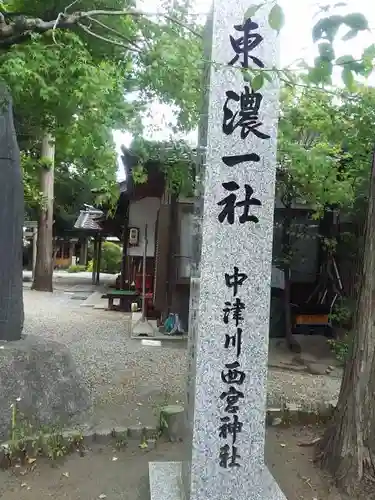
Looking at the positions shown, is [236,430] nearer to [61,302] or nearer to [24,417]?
[24,417]

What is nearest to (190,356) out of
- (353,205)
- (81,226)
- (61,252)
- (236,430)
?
(236,430)

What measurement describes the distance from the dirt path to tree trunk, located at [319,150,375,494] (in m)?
0.21

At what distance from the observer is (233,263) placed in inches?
126

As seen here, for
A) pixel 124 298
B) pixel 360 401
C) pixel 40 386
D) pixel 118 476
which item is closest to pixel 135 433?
pixel 118 476

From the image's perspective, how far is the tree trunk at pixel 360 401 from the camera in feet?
12.0

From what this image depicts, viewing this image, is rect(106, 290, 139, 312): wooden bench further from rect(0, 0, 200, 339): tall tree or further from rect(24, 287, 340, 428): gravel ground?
rect(0, 0, 200, 339): tall tree

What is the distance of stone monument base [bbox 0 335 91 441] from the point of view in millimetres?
4617

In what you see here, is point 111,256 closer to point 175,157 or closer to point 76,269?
point 76,269

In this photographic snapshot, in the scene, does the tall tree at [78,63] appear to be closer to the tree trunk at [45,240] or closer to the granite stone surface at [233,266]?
the granite stone surface at [233,266]

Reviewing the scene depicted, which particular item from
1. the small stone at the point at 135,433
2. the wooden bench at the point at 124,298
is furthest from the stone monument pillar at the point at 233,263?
the wooden bench at the point at 124,298

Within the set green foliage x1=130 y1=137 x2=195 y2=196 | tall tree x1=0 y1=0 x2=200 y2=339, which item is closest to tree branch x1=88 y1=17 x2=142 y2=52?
tall tree x1=0 y1=0 x2=200 y2=339

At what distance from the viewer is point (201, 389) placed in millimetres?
3201

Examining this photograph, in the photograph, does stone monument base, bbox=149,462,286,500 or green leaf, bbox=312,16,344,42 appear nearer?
green leaf, bbox=312,16,344,42

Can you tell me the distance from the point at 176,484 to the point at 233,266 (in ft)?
5.49
